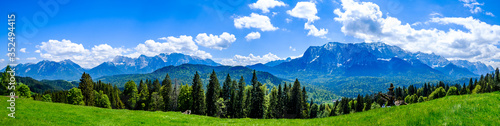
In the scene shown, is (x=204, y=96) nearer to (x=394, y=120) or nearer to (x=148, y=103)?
(x=148, y=103)

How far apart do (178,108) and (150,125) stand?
58.0 metres

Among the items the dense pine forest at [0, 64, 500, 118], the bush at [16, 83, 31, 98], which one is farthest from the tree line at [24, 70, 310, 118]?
the bush at [16, 83, 31, 98]

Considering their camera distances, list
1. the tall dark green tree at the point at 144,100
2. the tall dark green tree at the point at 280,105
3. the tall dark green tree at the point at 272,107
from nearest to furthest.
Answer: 1. the tall dark green tree at the point at 272,107
2. the tall dark green tree at the point at 280,105
3. the tall dark green tree at the point at 144,100

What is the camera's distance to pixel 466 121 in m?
11.5

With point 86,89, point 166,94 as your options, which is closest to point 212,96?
point 166,94

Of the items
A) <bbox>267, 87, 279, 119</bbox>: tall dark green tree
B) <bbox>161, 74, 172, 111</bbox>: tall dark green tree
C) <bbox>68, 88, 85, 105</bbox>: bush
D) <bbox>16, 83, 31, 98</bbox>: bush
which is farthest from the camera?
<bbox>161, 74, 172, 111</bbox>: tall dark green tree

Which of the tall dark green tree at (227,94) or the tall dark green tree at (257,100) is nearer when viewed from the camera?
the tall dark green tree at (257,100)

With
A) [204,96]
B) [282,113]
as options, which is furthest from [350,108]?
[204,96]

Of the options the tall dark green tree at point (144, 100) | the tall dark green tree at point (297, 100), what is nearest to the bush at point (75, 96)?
the tall dark green tree at point (144, 100)

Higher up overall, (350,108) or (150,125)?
(150,125)

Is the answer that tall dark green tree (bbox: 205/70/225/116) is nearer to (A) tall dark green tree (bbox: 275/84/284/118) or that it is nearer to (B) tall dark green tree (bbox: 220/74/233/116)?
(B) tall dark green tree (bbox: 220/74/233/116)

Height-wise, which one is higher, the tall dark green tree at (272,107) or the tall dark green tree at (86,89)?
the tall dark green tree at (86,89)

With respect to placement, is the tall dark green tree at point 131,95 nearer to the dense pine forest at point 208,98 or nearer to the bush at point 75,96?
the dense pine forest at point 208,98

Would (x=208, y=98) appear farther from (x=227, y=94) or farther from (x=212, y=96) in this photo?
(x=227, y=94)
